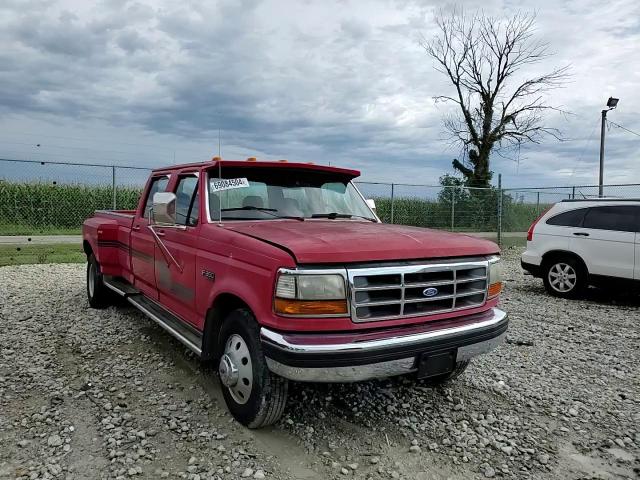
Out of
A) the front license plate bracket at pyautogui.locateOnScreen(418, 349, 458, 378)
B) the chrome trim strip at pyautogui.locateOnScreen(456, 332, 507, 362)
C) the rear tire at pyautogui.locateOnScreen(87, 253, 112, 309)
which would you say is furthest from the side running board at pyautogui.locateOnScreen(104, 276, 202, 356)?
the chrome trim strip at pyautogui.locateOnScreen(456, 332, 507, 362)

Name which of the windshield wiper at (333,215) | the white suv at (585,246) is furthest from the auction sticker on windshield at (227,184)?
the white suv at (585,246)

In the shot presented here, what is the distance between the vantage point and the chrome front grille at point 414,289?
301 centimetres

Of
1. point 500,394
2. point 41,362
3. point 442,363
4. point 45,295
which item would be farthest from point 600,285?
point 45,295

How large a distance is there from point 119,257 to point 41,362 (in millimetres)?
1736

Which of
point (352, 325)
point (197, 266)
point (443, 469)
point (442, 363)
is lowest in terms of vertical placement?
point (443, 469)

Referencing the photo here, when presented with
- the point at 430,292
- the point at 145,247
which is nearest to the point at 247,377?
the point at 430,292

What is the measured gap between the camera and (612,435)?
350cm

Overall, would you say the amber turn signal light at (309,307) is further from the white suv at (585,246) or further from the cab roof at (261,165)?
the white suv at (585,246)

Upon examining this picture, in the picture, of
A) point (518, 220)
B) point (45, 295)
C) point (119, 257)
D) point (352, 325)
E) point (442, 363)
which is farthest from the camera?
point (518, 220)

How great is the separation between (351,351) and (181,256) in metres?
1.98

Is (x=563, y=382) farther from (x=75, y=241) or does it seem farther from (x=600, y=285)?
(x=75, y=241)

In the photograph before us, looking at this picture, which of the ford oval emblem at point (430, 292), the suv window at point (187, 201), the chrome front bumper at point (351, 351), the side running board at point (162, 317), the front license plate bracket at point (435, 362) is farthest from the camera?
the suv window at point (187, 201)

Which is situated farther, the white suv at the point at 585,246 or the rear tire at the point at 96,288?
the white suv at the point at 585,246

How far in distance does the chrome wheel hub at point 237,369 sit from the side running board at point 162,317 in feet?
1.07
